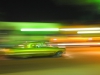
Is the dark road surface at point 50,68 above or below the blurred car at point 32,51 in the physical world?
below

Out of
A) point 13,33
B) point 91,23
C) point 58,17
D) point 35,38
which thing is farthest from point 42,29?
point 58,17

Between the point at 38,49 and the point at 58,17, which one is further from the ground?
the point at 58,17

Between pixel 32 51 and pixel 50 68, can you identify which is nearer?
pixel 50 68

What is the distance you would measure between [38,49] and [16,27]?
14.1 metres

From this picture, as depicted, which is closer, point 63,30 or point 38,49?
point 38,49

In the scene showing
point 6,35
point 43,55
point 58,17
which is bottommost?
point 43,55

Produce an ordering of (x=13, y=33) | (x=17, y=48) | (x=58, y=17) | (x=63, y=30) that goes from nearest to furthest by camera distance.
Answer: (x=17, y=48) → (x=13, y=33) → (x=63, y=30) → (x=58, y=17)

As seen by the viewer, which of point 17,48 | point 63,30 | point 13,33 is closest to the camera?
point 17,48

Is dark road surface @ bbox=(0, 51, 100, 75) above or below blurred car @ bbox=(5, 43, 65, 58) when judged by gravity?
below

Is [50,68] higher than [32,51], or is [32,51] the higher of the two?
[32,51]

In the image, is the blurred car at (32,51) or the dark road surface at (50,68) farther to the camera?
the blurred car at (32,51)

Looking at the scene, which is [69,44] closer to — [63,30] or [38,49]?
[63,30]

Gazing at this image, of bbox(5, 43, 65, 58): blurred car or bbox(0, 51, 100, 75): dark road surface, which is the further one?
bbox(5, 43, 65, 58): blurred car

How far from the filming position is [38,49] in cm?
1819
